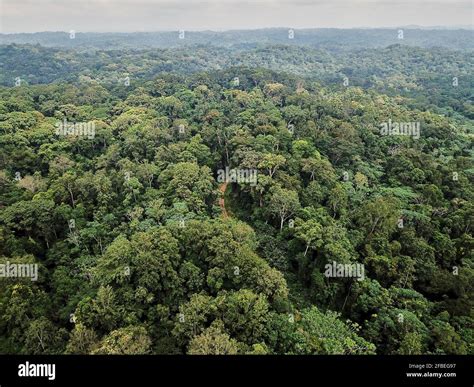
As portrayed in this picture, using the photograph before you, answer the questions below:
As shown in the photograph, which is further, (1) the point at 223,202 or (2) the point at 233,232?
(1) the point at 223,202

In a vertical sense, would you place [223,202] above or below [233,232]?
above

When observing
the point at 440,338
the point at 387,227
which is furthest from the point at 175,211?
the point at 440,338

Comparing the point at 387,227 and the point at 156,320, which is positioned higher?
the point at 387,227

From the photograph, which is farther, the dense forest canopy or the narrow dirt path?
the narrow dirt path

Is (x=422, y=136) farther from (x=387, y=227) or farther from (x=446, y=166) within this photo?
(x=387, y=227)

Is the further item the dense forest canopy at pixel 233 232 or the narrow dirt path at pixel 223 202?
the narrow dirt path at pixel 223 202

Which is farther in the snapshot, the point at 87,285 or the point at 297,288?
the point at 297,288
